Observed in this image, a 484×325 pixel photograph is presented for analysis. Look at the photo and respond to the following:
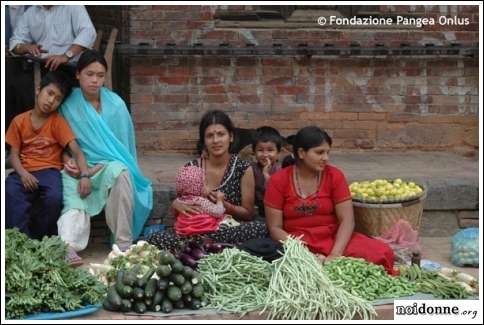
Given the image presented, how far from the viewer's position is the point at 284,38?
8.80 m

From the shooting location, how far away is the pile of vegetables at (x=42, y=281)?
213 inches

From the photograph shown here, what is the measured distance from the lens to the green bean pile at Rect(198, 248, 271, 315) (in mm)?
5566

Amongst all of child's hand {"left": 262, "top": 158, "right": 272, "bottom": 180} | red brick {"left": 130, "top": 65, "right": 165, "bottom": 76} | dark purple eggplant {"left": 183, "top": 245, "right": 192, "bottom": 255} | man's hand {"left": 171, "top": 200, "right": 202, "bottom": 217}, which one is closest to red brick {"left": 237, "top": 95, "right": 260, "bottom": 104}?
red brick {"left": 130, "top": 65, "right": 165, "bottom": 76}

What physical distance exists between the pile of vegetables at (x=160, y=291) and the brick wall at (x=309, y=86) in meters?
3.35

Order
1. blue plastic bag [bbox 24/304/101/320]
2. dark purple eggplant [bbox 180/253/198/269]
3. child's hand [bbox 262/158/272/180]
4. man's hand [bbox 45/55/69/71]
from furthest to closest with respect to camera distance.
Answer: man's hand [bbox 45/55/69/71], child's hand [bbox 262/158/272/180], dark purple eggplant [bbox 180/253/198/269], blue plastic bag [bbox 24/304/101/320]

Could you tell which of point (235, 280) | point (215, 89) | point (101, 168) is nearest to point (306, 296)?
point (235, 280)

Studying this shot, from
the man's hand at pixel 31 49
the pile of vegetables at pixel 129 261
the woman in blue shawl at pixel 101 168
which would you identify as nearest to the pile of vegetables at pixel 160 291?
the pile of vegetables at pixel 129 261

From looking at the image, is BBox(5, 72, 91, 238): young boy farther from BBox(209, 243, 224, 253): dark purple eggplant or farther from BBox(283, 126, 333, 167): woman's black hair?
BBox(283, 126, 333, 167): woman's black hair

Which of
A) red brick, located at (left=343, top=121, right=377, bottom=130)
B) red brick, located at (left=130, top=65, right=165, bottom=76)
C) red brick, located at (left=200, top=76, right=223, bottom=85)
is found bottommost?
red brick, located at (left=343, top=121, right=377, bottom=130)

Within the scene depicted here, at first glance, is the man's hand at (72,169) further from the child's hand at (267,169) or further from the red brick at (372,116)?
the red brick at (372,116)

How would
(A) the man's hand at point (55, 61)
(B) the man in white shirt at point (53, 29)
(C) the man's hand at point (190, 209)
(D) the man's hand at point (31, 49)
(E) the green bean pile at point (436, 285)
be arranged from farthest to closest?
(B) the man in white shirt at point (53, 29) → (D) the man's hand at point (31, 49) → (A) the man's hand at point (55, 61) → (C) the man's hand at point (190, 209) → (E) the green bean pile at point (436, 285)

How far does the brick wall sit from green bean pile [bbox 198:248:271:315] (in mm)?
3046

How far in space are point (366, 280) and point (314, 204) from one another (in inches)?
30.2

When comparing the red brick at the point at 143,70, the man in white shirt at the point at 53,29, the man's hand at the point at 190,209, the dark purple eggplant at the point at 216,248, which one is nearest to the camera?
the dark purple eggplant at the point at 216,248
